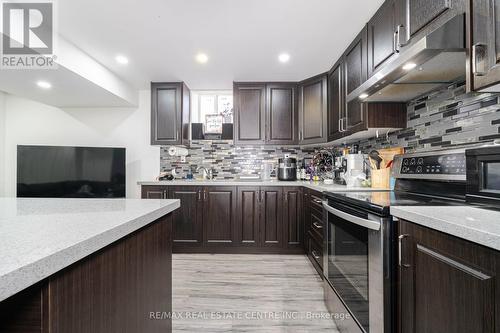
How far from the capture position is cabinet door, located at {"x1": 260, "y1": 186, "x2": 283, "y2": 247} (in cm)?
288

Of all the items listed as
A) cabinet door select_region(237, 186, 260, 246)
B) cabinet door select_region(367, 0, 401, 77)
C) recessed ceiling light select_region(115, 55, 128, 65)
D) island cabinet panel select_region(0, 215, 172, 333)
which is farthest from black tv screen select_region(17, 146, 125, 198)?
cabinet door select_region(367, 0, 401, 77)

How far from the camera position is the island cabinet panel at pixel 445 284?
0.63 metres

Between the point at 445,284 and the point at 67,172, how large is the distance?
405cm

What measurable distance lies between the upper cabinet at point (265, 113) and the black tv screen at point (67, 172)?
192cm

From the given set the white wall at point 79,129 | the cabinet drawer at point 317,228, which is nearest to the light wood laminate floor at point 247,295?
the cabinet drawer at point 317,228

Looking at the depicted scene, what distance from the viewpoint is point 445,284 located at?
2.53ft

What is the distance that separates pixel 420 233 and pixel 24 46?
2.96 meters

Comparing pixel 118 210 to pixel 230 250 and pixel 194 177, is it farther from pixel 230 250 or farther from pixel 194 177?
pixel 194 177

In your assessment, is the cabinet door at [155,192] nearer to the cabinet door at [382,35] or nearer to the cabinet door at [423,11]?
the cabinet door at [382,35]

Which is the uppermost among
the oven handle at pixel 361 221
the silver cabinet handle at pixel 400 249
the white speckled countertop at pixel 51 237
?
the white speckled countertop at pixel 51 237

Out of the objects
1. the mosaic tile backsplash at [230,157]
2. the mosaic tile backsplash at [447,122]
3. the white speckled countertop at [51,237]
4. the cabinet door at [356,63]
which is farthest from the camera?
the mosaic tile backsplash at [230,157]

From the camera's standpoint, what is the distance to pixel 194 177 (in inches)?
137

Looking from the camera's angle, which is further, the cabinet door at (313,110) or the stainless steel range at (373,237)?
the cabinet door at (313,110)

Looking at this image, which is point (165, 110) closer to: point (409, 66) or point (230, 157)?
point (230, 157)
